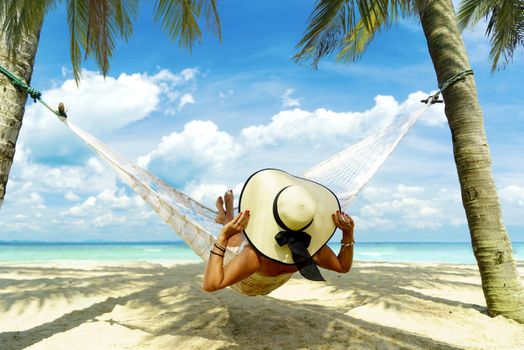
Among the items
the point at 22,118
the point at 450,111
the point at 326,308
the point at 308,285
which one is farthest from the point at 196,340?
the point at 450,111

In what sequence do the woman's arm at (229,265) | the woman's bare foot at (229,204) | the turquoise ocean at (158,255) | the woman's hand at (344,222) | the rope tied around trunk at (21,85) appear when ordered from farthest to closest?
the turquoise ocean at (158,255), the woman's bare foot at (229,204), the rope tied around trunk at (21,85), the woman's hand at (344,222), the woman's arm at (229,265)

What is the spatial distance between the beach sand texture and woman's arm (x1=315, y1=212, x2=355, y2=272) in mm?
552

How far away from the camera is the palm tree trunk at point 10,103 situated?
1.79 meters

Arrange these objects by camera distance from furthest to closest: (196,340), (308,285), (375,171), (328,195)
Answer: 1. (308,285)
2. (375,171)
3. (196,340)
4. (328,195)

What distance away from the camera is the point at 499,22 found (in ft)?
11.2

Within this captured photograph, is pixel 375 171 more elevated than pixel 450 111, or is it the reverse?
pixel 450 111

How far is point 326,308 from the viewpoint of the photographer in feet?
9.09

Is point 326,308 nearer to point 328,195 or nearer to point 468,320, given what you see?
point 468,320

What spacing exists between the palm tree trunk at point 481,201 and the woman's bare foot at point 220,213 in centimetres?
158

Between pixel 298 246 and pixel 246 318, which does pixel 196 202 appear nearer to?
pixel 246 318

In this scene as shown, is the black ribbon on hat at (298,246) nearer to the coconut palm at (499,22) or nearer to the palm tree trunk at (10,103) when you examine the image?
the palm tree trunk at (10,103)

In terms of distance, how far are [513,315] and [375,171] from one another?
4.14 ft

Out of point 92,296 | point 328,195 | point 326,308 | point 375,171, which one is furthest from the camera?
point 92,296

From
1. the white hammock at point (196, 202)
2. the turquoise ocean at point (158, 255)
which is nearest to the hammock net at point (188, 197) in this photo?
the white hammock at point (196, 202)
